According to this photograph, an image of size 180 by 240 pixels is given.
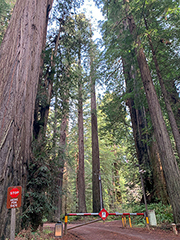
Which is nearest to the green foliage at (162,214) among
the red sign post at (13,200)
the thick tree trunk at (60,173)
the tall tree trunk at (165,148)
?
the tall tree trunk at (165,148)

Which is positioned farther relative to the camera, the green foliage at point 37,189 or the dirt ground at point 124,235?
the dirt ground at point 124,235

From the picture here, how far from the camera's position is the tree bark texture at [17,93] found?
331 cm

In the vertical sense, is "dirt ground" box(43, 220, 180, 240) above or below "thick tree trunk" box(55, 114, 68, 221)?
below

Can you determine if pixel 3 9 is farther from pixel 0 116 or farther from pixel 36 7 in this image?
pixel 0 116

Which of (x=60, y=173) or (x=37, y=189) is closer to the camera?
(x=37, y=189)

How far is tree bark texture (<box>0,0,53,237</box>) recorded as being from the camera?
10.9 ft

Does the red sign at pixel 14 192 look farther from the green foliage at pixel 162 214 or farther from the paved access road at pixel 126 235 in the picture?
the green foliage at pixel 162 214

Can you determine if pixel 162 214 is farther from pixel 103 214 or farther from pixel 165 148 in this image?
pixel 103 214

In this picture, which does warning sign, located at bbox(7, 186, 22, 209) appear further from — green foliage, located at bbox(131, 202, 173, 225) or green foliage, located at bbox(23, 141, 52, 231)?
green foliage, located at bbox(131, 202, 173, 225)

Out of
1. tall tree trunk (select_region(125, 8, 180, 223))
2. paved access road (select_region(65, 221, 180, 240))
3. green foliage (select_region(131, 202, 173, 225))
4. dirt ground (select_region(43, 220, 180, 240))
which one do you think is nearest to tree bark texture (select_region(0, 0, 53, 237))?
dirt ground (select_region(43, 220, 180, 240))

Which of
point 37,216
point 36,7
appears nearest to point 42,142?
point 37,216

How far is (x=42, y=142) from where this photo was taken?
5719 millimetres

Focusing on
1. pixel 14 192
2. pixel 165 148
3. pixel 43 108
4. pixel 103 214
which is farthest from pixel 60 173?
pixel 165 148

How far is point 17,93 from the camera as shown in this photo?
3.94 m
